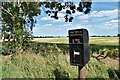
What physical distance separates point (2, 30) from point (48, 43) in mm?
1344

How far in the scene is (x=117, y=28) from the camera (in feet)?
18.1

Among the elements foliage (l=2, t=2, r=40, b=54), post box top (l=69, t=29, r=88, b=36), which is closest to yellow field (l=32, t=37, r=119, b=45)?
foliage (l=2, t=2, r=40, b=54)

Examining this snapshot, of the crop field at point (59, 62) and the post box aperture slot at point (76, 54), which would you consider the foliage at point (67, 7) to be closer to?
the crop field at point (59, 62)

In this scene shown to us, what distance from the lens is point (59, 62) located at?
5.72 m

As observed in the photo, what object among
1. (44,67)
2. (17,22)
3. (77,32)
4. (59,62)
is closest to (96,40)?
(59,62)

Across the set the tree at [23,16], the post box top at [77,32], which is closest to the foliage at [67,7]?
the tree at [23,16]

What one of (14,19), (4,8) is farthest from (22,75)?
(4,8)

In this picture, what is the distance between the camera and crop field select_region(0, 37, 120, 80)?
212 inches

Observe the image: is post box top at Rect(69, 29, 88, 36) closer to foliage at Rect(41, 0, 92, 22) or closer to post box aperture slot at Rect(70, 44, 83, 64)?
post box aperture slot at Rect(70, 44, 83, 64)

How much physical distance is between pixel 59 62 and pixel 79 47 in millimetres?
2152

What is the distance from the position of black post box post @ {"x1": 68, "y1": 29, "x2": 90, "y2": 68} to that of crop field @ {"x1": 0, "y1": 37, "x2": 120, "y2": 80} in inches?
63.7

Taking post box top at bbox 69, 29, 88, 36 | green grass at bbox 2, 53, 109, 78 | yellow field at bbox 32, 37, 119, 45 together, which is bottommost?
green grass at bbox 2, 53, 109, 78

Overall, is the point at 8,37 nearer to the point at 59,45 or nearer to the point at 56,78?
the point at 59,45

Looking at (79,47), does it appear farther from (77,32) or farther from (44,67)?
(44,67)
